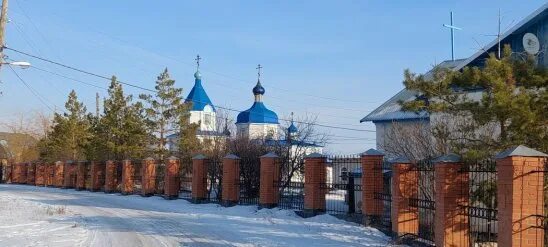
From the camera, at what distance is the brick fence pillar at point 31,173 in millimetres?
44969

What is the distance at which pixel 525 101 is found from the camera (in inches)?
384

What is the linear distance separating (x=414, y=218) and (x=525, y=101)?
13.0 ft

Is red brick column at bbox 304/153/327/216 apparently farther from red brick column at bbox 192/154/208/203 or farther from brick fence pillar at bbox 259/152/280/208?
red brick column at bbox 192/154/208/203

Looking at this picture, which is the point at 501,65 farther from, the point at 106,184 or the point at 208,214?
the point at 106,184

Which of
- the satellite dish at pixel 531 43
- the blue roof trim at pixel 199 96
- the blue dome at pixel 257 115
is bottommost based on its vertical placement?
the satellite dish at pixel 531 43

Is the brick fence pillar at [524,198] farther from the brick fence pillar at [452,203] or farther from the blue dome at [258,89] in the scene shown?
the blue dome at [258,89]

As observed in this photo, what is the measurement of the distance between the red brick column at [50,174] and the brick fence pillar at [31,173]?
3.17 metres

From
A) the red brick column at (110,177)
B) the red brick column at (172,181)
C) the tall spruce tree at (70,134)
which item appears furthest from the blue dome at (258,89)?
the red brick column at (172,181)

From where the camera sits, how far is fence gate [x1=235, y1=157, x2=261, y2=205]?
21423 mm

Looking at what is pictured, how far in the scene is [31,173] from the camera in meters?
45.5

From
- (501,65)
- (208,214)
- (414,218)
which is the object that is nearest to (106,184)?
(208,214)

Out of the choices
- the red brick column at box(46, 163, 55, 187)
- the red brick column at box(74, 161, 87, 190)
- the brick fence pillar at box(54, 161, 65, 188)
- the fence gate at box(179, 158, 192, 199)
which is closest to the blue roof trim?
the red brick column at box(46, 163, 55, 187)

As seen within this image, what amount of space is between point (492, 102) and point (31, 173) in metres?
42.0

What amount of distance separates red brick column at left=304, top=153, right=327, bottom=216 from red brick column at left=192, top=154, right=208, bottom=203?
6.67 m
